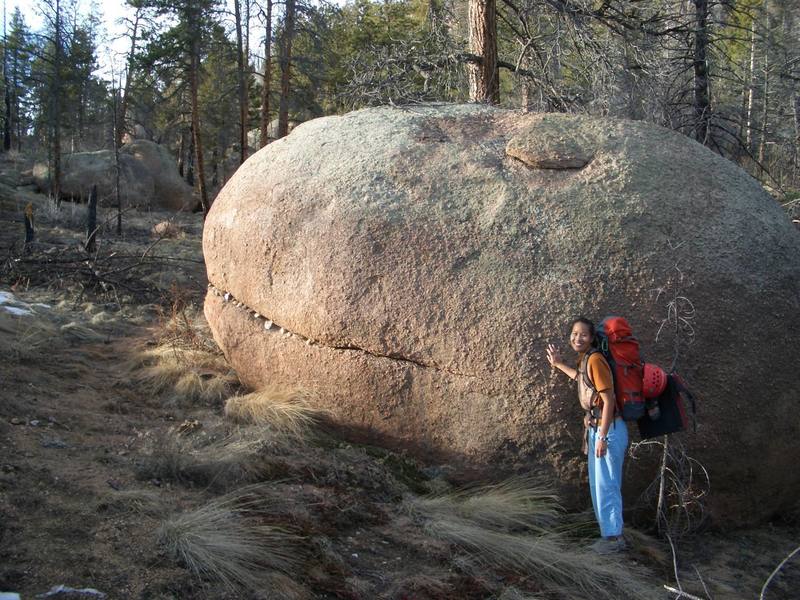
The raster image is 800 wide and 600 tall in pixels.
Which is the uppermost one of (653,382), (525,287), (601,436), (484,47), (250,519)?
(484,47)

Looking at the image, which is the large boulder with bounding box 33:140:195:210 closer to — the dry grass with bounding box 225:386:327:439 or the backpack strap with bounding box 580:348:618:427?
the dry grass with bounding box 225:386:327:439

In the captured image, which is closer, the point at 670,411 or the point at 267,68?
the point at 670,411

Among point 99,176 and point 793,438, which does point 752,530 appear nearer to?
point 793,438

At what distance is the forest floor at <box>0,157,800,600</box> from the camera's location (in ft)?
9.44

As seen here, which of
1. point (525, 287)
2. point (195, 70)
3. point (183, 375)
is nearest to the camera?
point (525, 287)

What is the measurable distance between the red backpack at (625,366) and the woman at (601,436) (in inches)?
2.0

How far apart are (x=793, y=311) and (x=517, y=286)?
154 cm

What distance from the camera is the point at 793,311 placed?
410 centimetres

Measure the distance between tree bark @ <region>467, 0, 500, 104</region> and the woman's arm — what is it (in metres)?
3.78

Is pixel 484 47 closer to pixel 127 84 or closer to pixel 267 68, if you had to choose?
pixel 267 68

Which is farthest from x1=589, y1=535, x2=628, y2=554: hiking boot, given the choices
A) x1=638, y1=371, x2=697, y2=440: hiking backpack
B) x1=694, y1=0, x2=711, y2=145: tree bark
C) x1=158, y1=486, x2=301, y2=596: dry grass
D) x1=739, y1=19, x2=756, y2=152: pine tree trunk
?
x1=694, y1=0, x2=711, y2=145: tree bark

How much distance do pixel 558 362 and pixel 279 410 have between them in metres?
1.73

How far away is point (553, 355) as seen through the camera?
12.8 ft

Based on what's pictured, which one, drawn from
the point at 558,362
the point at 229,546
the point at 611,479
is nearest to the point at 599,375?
the point at 558,362
